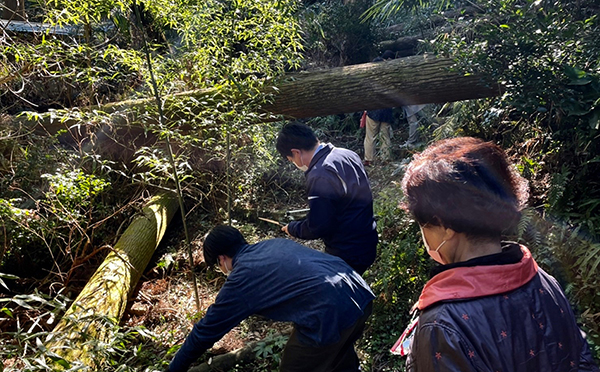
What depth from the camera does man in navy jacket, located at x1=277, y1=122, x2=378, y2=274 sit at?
2818 millimetres

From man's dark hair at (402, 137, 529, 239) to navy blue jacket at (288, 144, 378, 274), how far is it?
151 cm

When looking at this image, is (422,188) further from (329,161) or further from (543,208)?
(543,208)

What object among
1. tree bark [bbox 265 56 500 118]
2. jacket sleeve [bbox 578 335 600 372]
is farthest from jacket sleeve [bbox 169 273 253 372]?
tree bark [bbox 265 56 500 118]

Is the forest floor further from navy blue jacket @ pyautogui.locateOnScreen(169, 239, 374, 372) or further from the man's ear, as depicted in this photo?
the man's ear

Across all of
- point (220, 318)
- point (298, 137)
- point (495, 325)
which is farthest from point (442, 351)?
point (298, 137)

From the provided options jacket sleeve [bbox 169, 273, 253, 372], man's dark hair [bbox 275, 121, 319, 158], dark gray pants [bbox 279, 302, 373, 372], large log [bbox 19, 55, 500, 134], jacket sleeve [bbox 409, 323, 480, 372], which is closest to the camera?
jacket sleeve [bbox 409, 323, 480, 372]

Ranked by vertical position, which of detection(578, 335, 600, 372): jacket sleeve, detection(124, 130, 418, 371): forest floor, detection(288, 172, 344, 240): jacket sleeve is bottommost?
detection(124, 130, 418, 371): forest floor

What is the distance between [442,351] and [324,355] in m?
1.36

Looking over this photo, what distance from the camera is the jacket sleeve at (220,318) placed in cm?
213

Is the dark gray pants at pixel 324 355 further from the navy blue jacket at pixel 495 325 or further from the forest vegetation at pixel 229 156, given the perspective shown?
the navy blue jacket at pixel 495 325

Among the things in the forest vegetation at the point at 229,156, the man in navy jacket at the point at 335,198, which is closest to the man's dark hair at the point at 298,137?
the man in navy jacket at the point at 335,198

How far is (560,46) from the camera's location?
3.39m

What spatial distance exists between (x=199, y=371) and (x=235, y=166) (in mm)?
3175

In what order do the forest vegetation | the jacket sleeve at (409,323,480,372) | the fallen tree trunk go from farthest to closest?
the forest vegetation
the fallen tree trunk
the jacket sleeve at (409,323,480,372)
